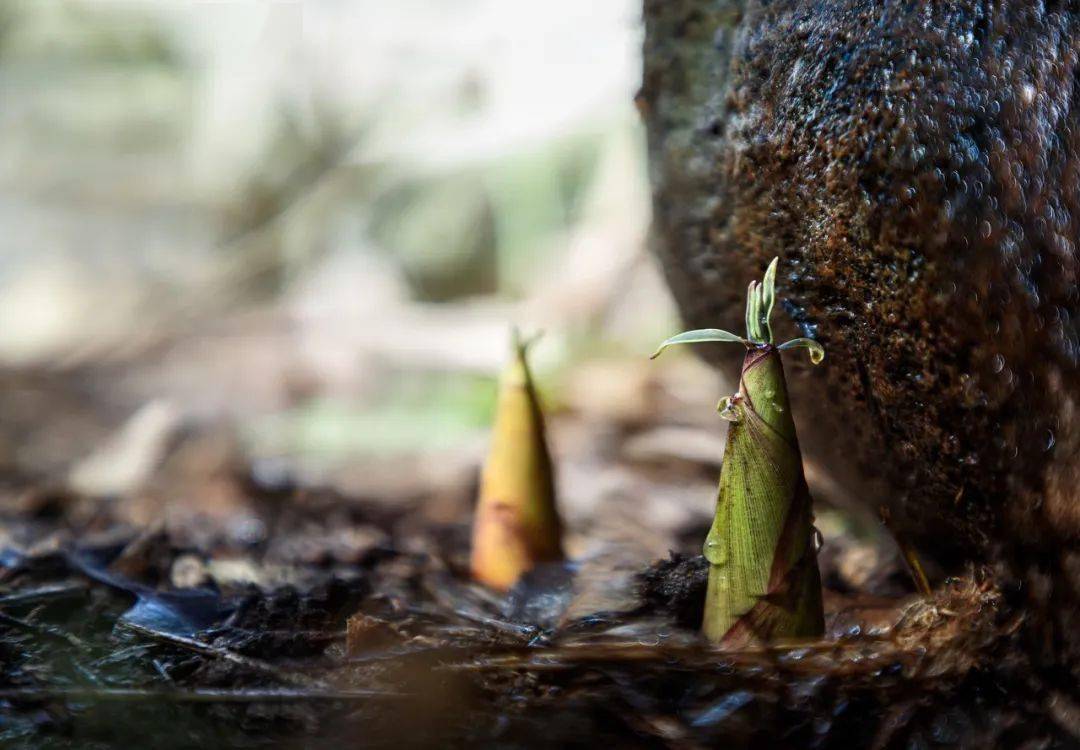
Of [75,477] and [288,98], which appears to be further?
[288,98]

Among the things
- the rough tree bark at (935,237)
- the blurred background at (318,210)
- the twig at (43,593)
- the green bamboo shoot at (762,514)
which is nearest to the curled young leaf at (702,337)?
the green bamboo shoot at (762,514)

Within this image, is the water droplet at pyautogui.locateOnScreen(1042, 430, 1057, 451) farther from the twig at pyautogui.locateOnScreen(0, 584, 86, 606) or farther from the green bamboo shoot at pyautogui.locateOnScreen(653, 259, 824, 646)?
the twig at pyautogui.locateOnScreen(0, 584, 86, 606)

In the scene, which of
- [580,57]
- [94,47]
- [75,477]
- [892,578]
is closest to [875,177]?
[892,578]

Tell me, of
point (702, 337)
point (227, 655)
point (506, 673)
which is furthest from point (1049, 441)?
point (227, 655)

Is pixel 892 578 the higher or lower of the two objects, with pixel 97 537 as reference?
lower

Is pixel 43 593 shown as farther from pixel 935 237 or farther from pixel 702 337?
pixel 935 237

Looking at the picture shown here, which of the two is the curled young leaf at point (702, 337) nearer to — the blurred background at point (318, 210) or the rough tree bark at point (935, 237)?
the rough tree bark at point (935, 237)

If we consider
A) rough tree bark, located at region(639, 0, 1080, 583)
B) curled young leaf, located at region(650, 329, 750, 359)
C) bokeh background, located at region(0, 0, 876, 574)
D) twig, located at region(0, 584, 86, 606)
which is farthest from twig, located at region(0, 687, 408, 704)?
bokeh background, located at region(0, 0, 876, 574)

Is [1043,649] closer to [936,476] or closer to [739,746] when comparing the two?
[936,476]
